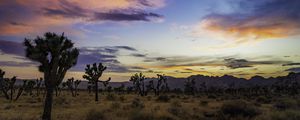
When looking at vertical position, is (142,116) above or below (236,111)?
above

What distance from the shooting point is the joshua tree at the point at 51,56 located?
21734 millimetres

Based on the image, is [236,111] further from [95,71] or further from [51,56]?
[95,71]

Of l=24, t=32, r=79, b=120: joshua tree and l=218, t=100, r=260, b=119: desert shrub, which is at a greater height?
l=24, t=32, r=79, b=120: joshua tree

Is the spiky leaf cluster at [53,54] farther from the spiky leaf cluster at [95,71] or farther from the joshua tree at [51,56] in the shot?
the spiky leaf cluster at [95,71]

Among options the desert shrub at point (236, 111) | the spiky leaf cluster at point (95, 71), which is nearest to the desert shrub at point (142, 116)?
the desert shrub at point (236, 111)

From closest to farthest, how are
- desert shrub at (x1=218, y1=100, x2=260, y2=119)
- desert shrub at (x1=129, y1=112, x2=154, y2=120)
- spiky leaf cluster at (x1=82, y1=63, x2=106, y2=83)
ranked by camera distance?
desert shrub at (x1=129, y1=112, x2=154, y2=120)
desert shrub at (x1=218, y1=100, x2=260, y2=119)
spiky leaf cluster at (x1=82, y1=63, x2=106, y2=83)

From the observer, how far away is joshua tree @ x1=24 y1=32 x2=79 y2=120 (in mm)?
21734

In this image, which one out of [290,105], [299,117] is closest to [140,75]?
[290,105]

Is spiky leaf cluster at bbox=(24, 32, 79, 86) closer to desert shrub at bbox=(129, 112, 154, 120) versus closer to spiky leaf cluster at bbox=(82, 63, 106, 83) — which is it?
desert shrub at bbox=(129, 112, 154, 120)

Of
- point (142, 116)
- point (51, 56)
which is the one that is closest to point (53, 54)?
point (51, 56)

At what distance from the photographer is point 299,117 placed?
18328mm

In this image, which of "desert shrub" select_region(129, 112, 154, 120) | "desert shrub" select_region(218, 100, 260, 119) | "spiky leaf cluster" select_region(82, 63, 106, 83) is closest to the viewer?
"desert shrub" select_region(129, 112, 154, 120)

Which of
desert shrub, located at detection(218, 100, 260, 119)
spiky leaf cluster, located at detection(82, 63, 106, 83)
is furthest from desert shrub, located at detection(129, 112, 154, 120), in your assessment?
spiky leaf cluster, located at detection(82, 63, 106, 83)

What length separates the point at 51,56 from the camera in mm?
22281
